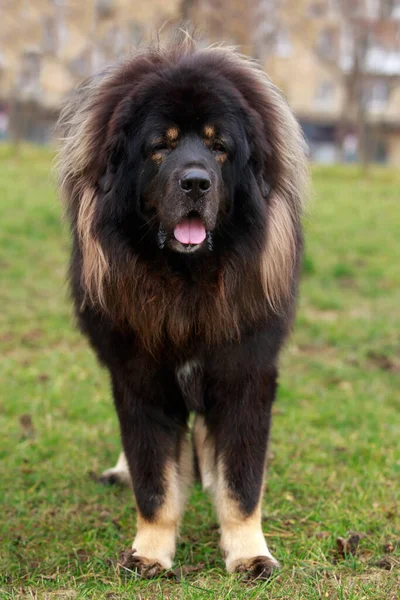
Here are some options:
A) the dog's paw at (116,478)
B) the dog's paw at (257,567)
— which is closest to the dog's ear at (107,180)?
the dog's paw at (257,567)

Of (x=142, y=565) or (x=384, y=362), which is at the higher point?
(x=142, y=565)

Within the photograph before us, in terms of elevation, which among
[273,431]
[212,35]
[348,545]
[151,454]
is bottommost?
[273,431]

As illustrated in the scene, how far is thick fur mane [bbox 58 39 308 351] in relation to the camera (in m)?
3.15

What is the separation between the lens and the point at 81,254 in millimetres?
3289

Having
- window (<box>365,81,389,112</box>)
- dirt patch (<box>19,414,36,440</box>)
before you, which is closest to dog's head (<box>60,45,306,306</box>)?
dirt patch (<box>19,414,36,440</box>)

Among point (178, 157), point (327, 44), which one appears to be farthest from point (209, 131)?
point (327, 44)

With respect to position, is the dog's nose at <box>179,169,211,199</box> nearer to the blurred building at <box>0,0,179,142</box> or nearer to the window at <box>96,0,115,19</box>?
the blurred building at <box>0,0,179,142</box>

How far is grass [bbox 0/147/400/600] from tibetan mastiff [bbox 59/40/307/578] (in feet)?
0.99

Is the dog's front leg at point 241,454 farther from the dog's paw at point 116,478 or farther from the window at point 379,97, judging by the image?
the window at point 379,97

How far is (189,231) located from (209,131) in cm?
41

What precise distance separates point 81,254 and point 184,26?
133 centimetres

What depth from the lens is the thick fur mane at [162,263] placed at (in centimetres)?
315

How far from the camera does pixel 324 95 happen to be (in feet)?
118

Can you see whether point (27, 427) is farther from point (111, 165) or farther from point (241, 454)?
point (111, 165)
